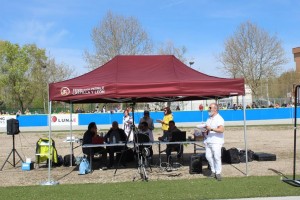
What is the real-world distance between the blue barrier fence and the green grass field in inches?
902

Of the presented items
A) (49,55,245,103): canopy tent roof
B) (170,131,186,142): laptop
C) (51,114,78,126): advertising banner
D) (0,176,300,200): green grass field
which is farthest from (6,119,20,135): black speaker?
(51,114,78,126): advertising banner

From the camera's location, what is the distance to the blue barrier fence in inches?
1339

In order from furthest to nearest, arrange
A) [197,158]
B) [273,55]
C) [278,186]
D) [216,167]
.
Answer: [273,55] → [197,158] → [216,167] → [278,186]

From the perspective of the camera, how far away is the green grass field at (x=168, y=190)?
7891 mm

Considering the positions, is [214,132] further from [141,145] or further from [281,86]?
[281,86]

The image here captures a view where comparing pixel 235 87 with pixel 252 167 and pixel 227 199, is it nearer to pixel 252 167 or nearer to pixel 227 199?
pixel 252 167

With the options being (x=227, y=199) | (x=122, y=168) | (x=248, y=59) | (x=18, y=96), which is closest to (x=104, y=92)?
(x=122, y=168)

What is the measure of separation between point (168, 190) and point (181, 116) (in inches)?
1063

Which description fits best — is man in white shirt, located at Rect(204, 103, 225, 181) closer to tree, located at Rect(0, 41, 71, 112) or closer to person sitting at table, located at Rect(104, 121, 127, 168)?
person sitting at table, located at Rect(104, 121, 127, 168)

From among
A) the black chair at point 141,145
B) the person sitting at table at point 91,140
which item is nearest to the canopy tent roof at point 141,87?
the black chair at point 141,145

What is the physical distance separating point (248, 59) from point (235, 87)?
45713 millimetres

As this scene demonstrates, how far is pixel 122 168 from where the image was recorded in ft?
38.7

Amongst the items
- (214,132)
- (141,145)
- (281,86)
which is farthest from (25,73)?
(214,132)

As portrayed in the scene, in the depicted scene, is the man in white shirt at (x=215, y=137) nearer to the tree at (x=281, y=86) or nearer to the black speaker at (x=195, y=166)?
the black speaker at (x=195, y=166)
